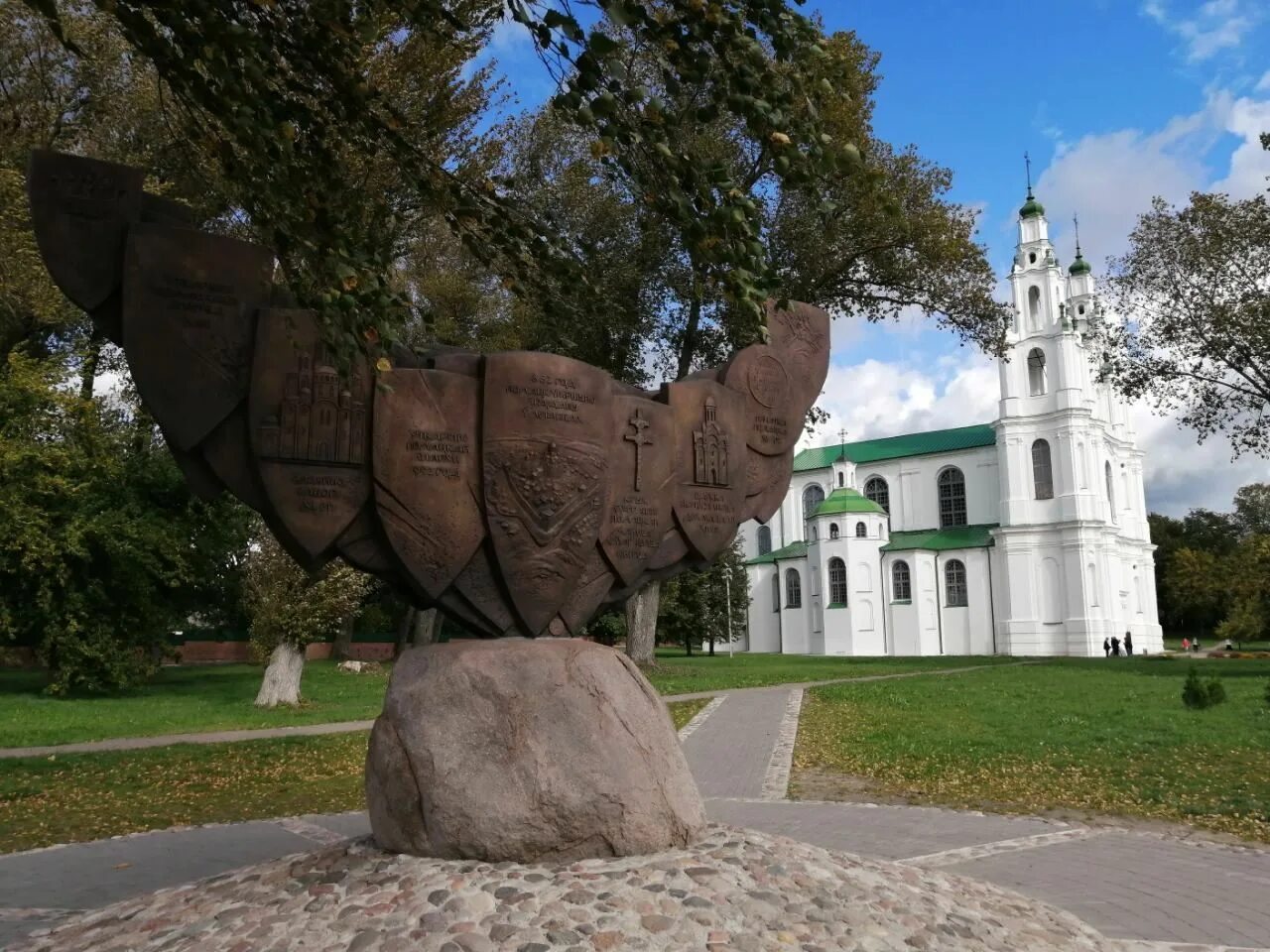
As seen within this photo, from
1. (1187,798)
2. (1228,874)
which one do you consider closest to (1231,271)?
(1187,798)

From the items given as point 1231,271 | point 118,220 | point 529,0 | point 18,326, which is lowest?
point 118,220

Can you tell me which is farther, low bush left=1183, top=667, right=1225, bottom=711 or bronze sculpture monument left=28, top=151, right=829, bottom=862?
low bush left=1183, top=667, right=1225, bottom=711

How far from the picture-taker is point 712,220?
490cm

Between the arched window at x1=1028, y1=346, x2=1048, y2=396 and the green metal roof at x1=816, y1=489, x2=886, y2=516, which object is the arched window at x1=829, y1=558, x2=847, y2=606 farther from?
the arched window at x1=1028, y1=346, x2=1048, y2=396

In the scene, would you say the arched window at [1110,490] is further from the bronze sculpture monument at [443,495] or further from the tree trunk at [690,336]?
the bronze sculpture monument at [443,495]

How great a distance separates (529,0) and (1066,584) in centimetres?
4983

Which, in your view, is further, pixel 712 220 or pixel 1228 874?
pixel 1228 874

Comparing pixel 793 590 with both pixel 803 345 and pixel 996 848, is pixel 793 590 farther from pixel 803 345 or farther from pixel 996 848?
pixel 803 345

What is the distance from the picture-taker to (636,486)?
6312mm

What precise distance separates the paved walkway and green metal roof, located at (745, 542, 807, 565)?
151 feet

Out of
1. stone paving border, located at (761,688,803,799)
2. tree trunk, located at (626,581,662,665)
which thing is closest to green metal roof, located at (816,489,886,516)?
tree trunk, located at (626,581,662,665)

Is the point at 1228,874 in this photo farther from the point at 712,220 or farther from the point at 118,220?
the point at 118,220

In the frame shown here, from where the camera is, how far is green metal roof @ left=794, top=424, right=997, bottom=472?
55938 mm

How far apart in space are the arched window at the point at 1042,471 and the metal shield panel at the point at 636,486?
4865 cm
